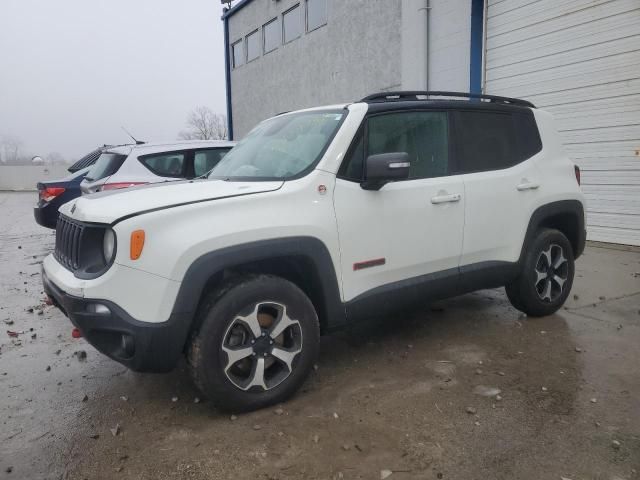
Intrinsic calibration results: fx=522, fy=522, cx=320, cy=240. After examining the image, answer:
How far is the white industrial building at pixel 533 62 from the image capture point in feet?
25.2

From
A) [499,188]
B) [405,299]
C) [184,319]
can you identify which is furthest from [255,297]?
[499,188]

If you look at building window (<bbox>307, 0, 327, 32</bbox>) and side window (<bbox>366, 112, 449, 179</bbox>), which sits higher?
building window (<bbox>307, 0, 327, 32</bbox>)

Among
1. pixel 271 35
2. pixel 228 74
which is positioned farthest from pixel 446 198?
pixel 228 74

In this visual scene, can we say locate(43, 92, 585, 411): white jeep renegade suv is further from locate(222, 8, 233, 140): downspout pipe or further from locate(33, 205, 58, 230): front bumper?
locate(222, 8, 233, 140): downspout pipe

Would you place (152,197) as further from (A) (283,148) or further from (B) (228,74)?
(B) (228,74)

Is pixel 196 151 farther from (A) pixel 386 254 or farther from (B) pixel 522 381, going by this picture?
(B) pixel 522 381

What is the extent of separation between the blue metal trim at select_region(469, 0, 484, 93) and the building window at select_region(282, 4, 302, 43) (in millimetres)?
8330

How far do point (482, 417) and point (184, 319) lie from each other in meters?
1.74

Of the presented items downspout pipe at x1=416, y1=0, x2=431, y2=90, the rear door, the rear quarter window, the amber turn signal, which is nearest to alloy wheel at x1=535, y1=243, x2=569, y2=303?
the rear door

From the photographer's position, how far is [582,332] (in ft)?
14.0

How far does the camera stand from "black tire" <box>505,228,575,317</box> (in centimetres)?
437

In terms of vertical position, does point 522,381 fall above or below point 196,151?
below

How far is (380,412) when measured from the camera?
302cm

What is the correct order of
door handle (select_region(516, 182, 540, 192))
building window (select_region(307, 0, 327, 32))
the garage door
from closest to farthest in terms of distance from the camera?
door handle (select_region(516, 182, 540, 192))
the garage door
building window (select_region(307, 0, 327, 32))
